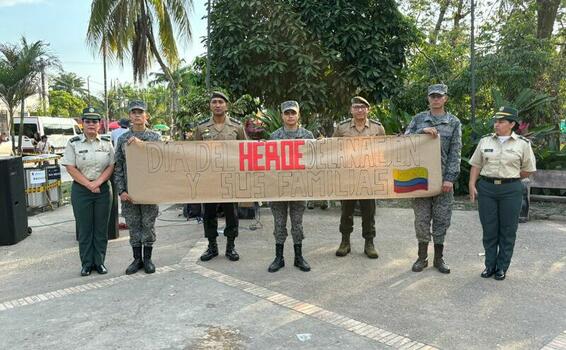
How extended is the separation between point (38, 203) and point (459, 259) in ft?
24.0

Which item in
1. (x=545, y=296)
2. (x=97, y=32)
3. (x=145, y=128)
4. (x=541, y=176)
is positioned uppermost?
(x=97, y=32)

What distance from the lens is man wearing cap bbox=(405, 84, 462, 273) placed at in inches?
194

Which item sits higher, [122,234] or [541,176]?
[541,176]

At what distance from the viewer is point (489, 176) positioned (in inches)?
186

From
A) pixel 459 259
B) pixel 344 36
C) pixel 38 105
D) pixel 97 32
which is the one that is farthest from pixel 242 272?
pixel 38 105

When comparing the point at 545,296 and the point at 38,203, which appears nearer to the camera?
the point at 545,296

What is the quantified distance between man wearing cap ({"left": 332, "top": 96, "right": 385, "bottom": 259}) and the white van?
80.5 feet

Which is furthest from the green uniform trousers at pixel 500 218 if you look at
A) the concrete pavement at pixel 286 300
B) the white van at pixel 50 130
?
the white van at pixel 50 130

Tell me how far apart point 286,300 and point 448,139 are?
2.33 m

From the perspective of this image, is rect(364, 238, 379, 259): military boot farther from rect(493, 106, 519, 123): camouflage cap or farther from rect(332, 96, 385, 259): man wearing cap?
rect(493, 106, 519, 123): camouflage cap

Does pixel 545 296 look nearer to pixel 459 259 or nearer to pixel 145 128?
pixel 459 259

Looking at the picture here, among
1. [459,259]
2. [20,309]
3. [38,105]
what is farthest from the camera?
[38,105]

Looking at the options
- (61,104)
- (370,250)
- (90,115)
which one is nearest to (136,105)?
(90,115)

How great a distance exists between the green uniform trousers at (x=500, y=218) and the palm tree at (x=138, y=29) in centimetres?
1416
